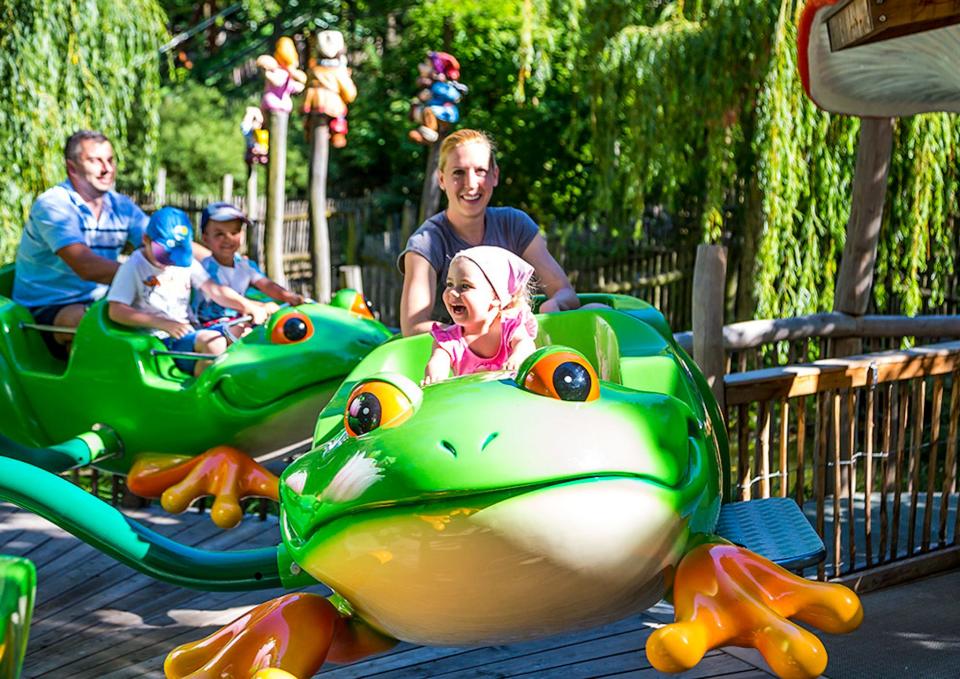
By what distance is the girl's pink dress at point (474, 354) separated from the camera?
9.27ft

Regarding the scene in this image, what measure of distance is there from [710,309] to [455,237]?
106cm

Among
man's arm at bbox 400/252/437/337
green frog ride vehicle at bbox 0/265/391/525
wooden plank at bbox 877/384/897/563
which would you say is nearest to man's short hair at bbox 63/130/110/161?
green frog ride vehicle at bbox 0/265/391/525

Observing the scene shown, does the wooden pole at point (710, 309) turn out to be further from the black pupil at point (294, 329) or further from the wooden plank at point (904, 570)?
the black pupil at point (294, 329)

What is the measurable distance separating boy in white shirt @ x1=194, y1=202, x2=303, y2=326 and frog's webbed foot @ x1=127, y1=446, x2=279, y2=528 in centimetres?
62

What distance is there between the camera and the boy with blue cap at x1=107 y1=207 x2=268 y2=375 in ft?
14.1

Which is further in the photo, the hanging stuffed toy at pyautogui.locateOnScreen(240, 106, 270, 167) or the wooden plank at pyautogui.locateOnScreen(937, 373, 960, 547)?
the hanging stuffed toy at pyautogui.locateOnScreen(240, 106, 270, 167)

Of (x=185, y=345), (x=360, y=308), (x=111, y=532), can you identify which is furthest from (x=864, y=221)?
(x=111, y=532)

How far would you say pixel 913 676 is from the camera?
3.35 metres

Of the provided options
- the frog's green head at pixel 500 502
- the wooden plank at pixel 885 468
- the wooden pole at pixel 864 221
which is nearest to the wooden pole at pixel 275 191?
the wooden pole at pixel 864 221

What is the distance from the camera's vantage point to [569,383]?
2223 millimetres

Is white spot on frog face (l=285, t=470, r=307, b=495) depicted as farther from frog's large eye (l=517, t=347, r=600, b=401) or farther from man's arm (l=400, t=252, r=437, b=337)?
man's arm (l=400, t=252, r=437, b=337)

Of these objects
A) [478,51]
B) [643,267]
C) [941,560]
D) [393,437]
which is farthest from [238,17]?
[393,437]

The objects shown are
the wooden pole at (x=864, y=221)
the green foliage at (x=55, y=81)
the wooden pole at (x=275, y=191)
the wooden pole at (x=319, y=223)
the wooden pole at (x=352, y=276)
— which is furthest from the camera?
the green foliage at (x=55, y=81)

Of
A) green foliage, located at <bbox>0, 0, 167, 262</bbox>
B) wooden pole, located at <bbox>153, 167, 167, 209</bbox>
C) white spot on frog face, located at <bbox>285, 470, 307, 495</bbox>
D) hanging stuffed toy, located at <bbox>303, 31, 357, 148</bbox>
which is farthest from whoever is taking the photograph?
wooden pole, located at <bbox>153, 167, 167, 209</bbox>
